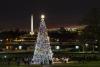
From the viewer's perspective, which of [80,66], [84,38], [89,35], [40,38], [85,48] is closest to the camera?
[80,66]

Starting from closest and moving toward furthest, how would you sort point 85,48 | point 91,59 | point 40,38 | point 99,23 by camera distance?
point 40,38 < point 91,59 < point 99,23 < point 85,48

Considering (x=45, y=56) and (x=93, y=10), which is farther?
(x=93, y=10)

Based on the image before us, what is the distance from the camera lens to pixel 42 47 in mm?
90938

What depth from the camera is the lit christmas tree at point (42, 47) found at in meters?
90.8

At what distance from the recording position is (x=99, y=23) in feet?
376

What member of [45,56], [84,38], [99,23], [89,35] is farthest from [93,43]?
[45,56]

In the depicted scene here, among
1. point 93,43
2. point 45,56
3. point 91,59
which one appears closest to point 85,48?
point 93,43

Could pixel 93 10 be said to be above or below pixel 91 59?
above

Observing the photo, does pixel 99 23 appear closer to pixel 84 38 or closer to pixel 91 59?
pixel 91 59

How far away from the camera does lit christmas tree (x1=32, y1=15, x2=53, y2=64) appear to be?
90750 millimetres

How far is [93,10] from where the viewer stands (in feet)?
388

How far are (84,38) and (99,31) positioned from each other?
17.1 m

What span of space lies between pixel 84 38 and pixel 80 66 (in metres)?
50.5

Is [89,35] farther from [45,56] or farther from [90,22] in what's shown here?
[45,56]
